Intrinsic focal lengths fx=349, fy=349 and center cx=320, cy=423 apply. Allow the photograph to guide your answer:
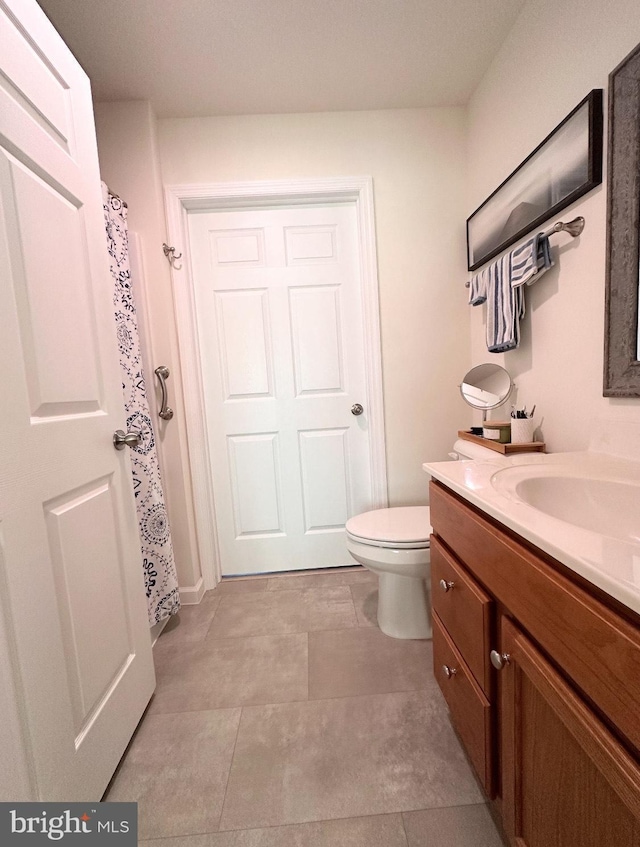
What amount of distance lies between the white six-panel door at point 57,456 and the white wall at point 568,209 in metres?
1.43

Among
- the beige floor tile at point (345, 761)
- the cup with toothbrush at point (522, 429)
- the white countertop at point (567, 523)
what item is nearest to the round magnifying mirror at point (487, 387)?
the cup with toothbrush at point (522, 429)

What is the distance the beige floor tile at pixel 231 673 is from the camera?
117 cm

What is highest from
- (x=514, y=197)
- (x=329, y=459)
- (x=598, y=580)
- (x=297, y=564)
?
(x=514, y=197)

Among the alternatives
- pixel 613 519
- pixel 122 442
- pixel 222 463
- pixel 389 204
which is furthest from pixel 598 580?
pixel 389 204

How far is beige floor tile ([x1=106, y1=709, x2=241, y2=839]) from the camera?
0.84 metres

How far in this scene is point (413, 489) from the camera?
191cm

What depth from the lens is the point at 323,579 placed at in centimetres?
189

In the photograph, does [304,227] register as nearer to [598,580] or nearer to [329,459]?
[329,459]

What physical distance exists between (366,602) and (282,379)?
1185 millimetres

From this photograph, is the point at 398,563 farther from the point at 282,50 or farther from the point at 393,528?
the point at 282,50

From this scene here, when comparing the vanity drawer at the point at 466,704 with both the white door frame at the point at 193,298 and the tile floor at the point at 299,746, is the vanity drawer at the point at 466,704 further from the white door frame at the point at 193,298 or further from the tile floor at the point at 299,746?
the white door frame at the point at 193,298

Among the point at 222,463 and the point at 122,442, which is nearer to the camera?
the point at 122,442

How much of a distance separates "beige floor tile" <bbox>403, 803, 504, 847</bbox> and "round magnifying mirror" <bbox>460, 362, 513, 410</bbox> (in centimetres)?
120

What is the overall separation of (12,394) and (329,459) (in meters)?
1.43
